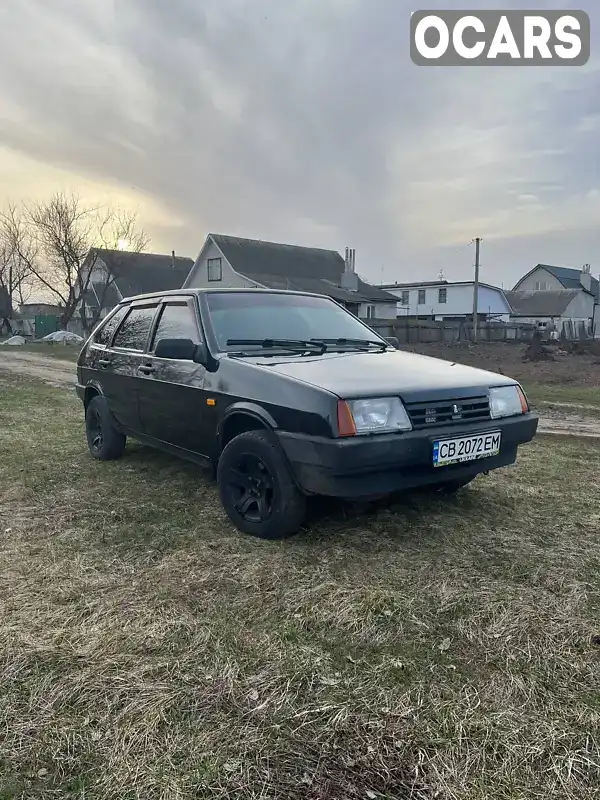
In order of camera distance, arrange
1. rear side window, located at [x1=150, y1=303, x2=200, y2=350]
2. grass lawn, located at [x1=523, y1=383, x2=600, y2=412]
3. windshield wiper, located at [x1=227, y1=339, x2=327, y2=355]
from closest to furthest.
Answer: windshield wiper, located at [x1=227, y1=339, x2=327, y2=355]
rear side window, located at [x1=150, y1=303, x2=200, y2=350]
grass lawn, located at [x1=523, y1=383, x2=600, y2=412]

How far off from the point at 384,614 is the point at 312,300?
2.87m

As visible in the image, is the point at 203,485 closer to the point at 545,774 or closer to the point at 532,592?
the point at 532,592

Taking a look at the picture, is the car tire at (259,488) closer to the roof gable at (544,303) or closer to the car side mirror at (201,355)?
the car side mirror at (201,355)

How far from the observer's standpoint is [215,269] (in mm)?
35906

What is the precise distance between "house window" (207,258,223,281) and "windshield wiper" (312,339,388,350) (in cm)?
3202

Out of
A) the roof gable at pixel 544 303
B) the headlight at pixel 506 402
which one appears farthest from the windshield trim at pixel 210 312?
the roof gable at pixel 544 303

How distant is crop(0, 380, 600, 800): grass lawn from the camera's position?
1.77 m

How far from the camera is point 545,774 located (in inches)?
68.9

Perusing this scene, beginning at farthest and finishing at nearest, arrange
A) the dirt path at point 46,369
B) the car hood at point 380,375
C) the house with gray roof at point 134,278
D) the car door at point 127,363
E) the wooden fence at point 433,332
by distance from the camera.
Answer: the house with gray roof at point 134,278
the wooden fence at point 433,332
the dirt path at point 46,369
the car door at point 127,363
the car hood at point 380,375

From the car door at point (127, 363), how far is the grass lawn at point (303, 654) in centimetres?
111

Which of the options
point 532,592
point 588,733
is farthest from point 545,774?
point 532,592

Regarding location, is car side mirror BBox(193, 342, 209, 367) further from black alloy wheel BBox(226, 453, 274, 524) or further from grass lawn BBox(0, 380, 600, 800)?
grass lawn BBox(0, 380, 600, 800)

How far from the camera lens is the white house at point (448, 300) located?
4825cm

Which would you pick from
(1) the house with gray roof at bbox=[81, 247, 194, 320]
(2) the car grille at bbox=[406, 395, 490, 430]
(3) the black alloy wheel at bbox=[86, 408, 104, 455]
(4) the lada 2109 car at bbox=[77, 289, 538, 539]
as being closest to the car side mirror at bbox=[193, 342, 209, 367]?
(4) the lada 2109 car at bbox=[77, 289, 538, 539]
